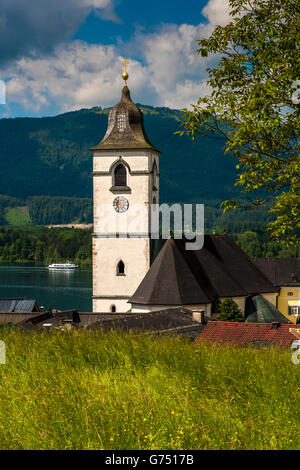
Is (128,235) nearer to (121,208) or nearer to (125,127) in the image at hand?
(121,208)

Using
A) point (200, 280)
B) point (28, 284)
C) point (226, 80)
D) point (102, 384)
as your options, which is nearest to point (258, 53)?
point (226, 80)

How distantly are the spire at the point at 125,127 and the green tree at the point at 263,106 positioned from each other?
101 ft

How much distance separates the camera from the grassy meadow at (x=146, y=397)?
512 centimetres

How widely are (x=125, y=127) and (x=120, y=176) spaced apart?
3.53m

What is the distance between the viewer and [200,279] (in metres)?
37.8

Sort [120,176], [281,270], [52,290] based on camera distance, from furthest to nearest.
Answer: [52,290], [281,270], [120,176]

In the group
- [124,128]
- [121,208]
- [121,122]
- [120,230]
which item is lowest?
[120,230]

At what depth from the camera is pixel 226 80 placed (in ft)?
43.5

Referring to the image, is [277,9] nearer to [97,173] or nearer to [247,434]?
[247,434]

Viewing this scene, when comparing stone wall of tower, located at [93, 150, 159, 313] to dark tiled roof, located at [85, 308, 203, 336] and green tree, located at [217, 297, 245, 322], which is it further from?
dark tiled roof, located at [85, 308, 203, 336]

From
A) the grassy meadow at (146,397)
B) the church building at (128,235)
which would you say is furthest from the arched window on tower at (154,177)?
the grassy meadow at (146,397)

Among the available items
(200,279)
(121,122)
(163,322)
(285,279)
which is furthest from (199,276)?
(285,279)

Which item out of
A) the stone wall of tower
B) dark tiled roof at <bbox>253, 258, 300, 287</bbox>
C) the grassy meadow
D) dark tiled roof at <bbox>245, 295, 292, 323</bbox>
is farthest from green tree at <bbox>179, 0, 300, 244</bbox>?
dark tiled roof at <bbox>253, 258, 300, 287</bbox>

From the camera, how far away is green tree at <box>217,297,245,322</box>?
35666 mm
